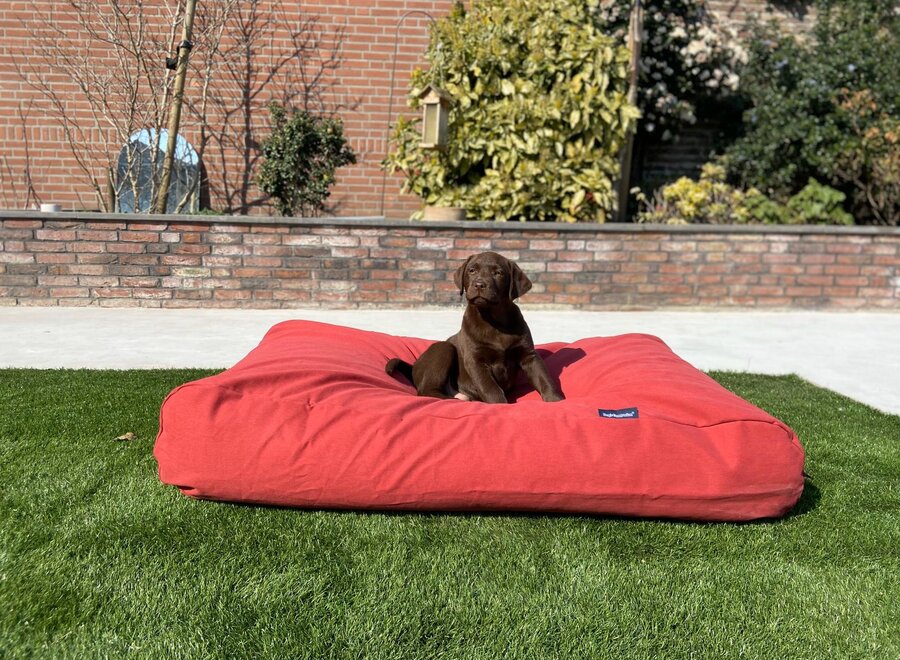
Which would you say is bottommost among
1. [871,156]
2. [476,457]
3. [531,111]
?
[476,457]

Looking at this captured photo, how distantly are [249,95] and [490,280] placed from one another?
740 centimetres

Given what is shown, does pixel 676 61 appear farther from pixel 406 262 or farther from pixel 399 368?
pixel 399 368

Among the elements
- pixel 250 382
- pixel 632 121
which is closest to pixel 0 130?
pixel 632 121

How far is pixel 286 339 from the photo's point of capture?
14.0 feet

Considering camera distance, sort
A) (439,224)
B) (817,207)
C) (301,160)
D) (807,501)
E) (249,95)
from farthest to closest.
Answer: (249,95)
(817,207)
(301,160)
(439,224)
(807,501)

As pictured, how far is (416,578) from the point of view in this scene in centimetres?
261

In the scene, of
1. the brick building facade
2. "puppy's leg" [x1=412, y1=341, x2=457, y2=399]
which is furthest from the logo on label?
the brick building facade

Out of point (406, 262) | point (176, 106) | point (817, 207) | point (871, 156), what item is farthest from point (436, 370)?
point (871, 156)

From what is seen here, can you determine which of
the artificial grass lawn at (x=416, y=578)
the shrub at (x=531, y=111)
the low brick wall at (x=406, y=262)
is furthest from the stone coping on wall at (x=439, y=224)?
the artificial grass lawn at (x=416, y=578)

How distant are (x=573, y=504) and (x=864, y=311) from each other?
6608 millimetres

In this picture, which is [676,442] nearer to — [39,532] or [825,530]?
[825,530]

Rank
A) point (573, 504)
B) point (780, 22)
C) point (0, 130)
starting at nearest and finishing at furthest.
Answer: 1. point (573, 504)
2. point (0, 130)
3. point (780, 22)

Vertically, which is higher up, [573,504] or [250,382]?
[250,382]

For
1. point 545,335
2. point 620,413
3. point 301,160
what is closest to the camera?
point 620,413
